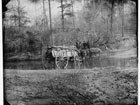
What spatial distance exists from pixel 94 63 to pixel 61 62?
358mm

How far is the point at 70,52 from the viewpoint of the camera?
2.33 meters

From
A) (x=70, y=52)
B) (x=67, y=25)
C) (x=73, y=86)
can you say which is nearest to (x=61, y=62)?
(x=70, y=52)

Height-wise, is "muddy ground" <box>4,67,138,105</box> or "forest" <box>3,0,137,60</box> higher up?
"forest" <box>3,0,137,60</box>

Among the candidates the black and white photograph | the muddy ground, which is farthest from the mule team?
the muddy ground

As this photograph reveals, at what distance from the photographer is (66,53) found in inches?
91.7

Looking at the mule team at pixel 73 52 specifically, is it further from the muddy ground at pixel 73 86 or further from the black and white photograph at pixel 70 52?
the muddy ground at pixel 73 86

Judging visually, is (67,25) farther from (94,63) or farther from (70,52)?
(94,63)

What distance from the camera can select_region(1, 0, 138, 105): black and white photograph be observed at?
7.48 ft

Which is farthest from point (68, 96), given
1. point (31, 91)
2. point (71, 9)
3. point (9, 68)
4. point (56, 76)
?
point (71, 9)

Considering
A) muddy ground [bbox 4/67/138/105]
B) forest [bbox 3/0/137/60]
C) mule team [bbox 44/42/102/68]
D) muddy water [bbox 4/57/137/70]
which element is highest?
forest [bbox 3/0/137/60]

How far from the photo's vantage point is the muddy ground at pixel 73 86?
2.28 metres

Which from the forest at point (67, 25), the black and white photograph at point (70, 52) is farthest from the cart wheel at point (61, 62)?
the forest at point (67, 25)

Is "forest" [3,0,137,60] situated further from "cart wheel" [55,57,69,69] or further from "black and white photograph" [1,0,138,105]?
"cart wheel" [55,57,69,69]

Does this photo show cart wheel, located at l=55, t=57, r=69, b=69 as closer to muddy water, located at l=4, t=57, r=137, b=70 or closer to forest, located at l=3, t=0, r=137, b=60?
muddy water, located at l=4, t=57, r=137, b=70
